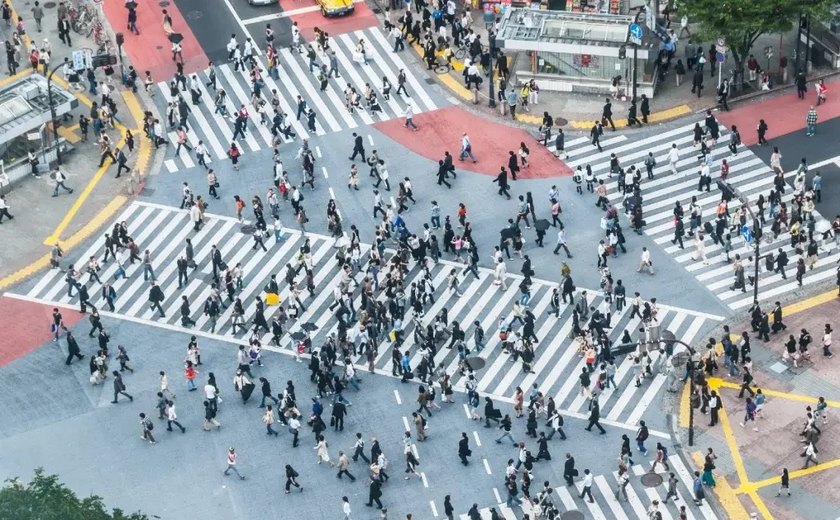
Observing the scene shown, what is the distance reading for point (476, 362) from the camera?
89.9m

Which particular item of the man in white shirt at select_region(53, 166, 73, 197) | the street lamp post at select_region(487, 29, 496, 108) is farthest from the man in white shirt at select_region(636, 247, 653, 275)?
the man in white shirt at select_region(53, 166, 73, 197)

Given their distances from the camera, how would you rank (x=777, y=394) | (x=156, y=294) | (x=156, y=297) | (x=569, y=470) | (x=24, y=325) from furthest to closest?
1. (x=24, y=325)
2. (x=156, y=297)
3. (x=156, y=294)
4. (x=777, y=394)
5. (x=569, y=470)

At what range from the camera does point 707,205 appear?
99.1 meters

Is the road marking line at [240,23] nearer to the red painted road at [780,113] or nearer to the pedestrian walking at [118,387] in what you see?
the red painted road at [780,113]

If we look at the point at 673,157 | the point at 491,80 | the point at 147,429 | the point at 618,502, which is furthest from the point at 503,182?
the point at 147,429

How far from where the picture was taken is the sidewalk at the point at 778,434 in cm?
8294

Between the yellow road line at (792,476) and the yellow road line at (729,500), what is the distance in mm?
422

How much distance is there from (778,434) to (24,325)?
116 feet

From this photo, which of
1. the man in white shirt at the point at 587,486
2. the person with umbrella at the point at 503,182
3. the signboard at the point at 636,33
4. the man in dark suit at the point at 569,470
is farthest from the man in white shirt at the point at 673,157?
the man in white shirt at the point at 587,486

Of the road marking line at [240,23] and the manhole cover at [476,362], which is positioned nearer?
the manhole cover at [476,362]

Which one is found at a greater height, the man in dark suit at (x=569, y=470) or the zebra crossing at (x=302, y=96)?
the zebra crossing at (x=302, y=96)

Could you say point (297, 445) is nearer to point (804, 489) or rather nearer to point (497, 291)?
point (497, 291)

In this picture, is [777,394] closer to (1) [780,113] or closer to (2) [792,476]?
(2) [792,476]

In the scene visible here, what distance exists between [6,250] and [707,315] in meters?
34.4
